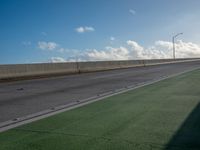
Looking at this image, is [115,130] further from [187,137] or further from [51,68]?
[51,68]

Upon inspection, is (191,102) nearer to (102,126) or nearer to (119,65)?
(102,126)

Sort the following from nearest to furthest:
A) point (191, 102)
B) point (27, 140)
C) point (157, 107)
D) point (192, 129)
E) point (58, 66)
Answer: point (27, 140)
point (192, 129)
point (157, 107)
point (191, 102)
point (58, 66)

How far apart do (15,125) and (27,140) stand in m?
1.53

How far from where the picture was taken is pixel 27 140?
542 centimetres

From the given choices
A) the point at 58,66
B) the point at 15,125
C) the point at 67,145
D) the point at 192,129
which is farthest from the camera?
the point at 58,66

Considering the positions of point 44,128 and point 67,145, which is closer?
point 67,145

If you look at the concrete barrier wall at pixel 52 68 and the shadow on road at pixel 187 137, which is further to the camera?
the concrete barrier wall at pixel 52 68

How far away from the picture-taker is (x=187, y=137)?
17.5 feet

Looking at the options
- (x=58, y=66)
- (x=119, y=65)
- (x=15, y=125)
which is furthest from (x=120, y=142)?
(x=119, y=65)

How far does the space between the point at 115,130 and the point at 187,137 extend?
4.47 feet

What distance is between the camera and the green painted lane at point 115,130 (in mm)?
5023

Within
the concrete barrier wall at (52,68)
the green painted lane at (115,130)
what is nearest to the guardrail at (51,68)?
the concrete barrier wall at (52,68)

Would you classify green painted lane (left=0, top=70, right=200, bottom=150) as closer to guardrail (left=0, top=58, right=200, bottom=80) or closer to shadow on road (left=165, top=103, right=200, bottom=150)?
shadow on road (left=165, top=103, right=200, bottom=150)

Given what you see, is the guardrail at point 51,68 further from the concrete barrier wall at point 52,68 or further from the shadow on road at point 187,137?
the shadow on road at point 187,137
